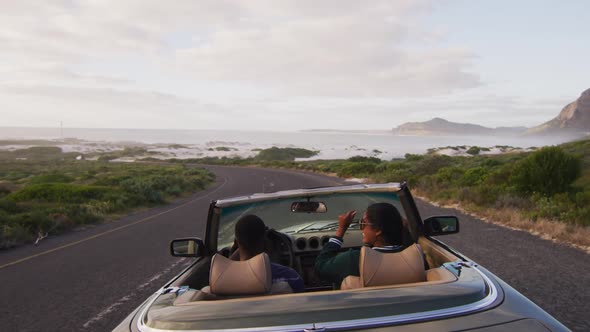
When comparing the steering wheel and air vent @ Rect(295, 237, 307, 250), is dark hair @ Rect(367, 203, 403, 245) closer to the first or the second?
the steering wheel

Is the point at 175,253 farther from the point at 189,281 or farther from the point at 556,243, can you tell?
the point at 556,243

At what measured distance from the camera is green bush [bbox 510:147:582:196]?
16.4m

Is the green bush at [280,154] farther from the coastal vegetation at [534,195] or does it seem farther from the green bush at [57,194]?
the coastal vegetation at [534,195]

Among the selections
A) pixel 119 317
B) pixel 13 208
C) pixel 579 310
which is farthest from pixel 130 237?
pixel 579 310

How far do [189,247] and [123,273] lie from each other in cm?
564

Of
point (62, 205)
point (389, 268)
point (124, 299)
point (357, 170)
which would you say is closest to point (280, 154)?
point (357, 170)

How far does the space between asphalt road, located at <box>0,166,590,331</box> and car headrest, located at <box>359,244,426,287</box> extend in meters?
3.39

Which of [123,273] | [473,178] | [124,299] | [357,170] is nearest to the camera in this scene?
[124,299]

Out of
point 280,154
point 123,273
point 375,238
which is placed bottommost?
point 280,154

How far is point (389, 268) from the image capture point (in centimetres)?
277

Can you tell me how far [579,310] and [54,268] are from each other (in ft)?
28.3

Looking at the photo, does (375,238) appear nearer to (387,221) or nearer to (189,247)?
(387,221)

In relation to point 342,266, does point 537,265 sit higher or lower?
lower

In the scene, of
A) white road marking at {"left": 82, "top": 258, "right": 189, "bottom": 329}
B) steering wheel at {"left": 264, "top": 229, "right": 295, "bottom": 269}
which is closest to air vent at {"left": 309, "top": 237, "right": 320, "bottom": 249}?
steering wheel at {"left": 264, "top": 229, "right": 295, "bottom": 269}
